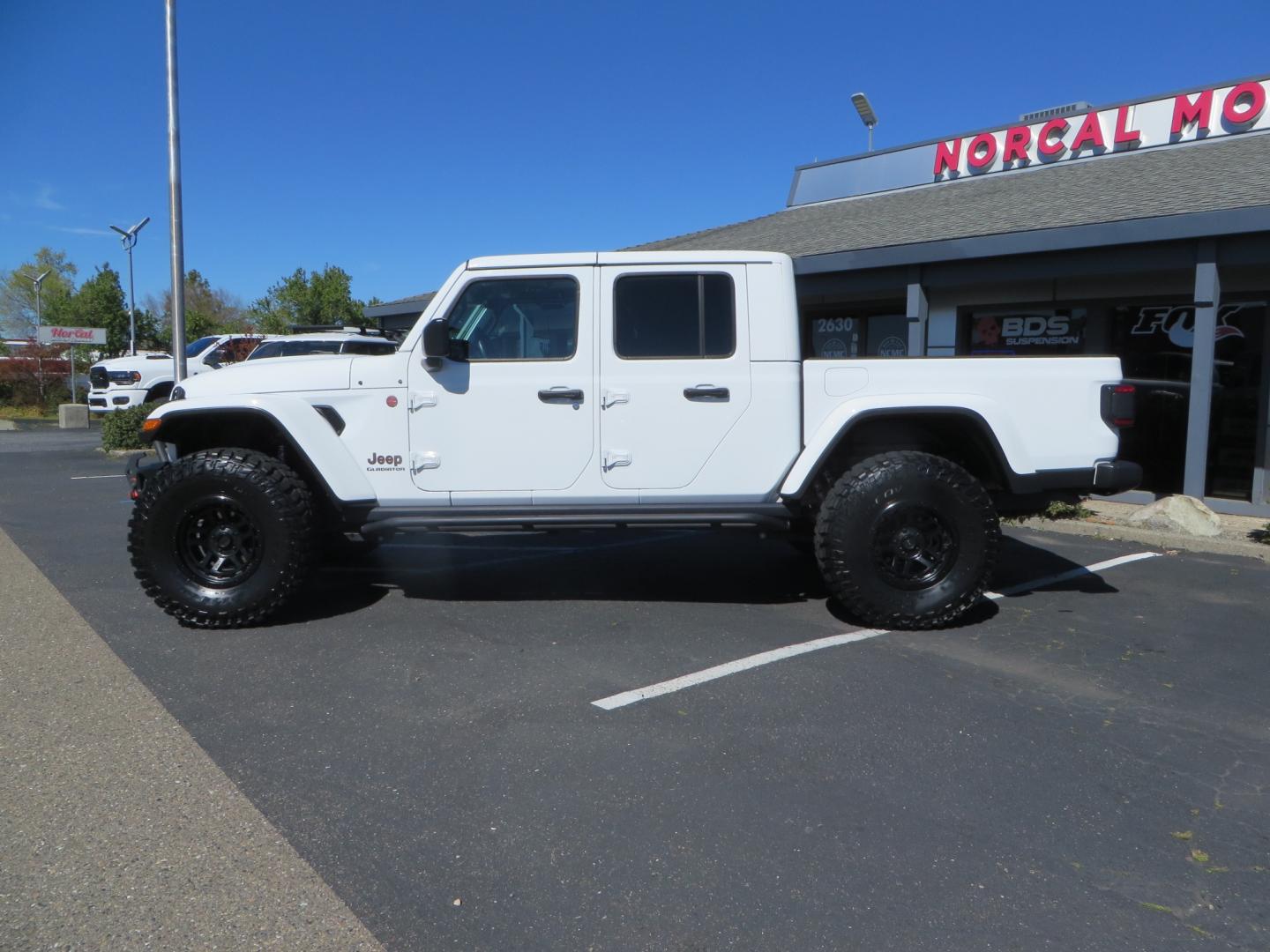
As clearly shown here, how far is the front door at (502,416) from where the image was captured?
548 cm

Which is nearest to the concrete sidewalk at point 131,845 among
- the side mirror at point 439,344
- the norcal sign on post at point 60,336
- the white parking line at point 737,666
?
the white parking line at point 737,666

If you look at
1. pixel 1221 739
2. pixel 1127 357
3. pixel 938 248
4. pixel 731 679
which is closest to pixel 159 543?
pixel 731 679

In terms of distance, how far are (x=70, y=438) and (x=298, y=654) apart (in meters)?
18.2

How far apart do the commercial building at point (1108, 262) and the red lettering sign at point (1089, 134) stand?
19mm

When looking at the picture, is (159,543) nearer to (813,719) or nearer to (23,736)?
(23,736)

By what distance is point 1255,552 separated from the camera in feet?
25.8

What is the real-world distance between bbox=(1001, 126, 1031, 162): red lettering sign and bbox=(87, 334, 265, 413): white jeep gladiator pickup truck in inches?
551

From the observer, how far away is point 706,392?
5.46 m

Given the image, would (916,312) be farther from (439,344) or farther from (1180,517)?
(439,344)

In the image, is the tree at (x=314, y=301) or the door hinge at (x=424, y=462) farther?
the tree at (x=314, y=301)

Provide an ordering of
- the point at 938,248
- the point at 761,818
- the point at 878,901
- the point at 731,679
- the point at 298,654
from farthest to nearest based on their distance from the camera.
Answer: the point at 938,248 → the point at 298,654 → the point at 731,679 → the point at 761,818 → the point at 878,901

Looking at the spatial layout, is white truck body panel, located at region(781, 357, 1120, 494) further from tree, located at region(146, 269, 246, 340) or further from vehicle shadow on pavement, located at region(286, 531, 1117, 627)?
tree, located at region(146, 269, 246, 340)

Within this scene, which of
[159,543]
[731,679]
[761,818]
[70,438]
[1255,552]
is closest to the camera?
[761,818]

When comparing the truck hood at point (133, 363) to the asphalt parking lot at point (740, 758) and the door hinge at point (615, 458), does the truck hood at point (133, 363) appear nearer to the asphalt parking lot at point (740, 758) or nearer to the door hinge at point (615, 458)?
the asphalt parking lot at point (740, 758)
